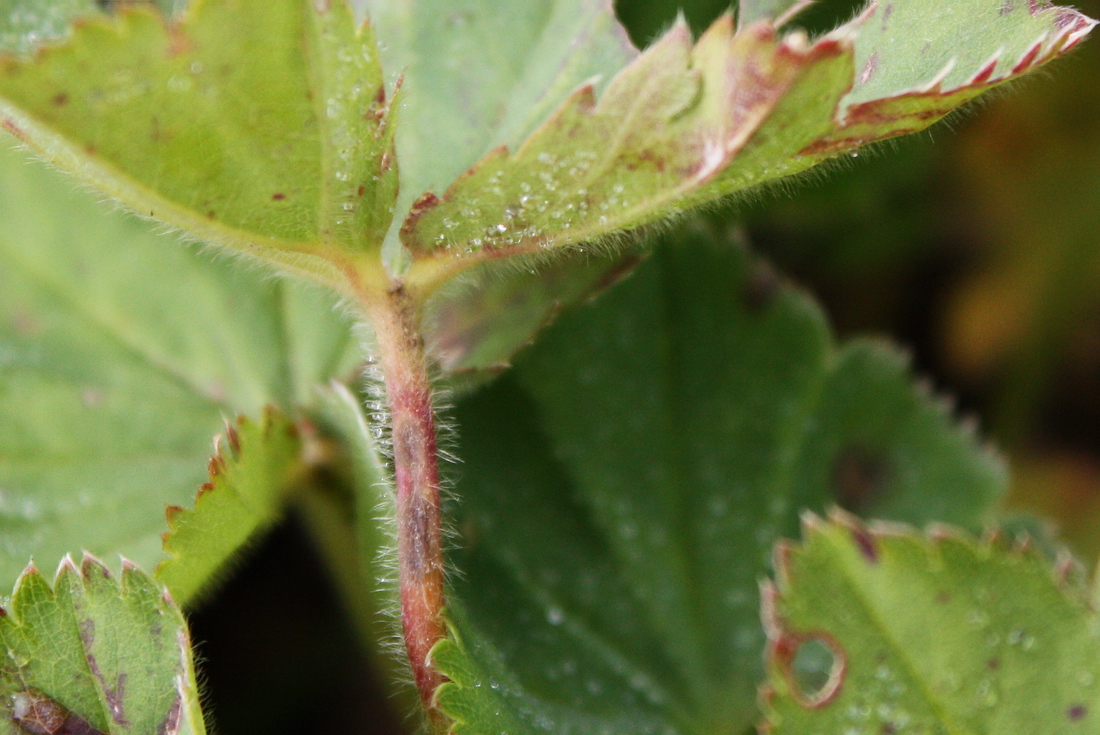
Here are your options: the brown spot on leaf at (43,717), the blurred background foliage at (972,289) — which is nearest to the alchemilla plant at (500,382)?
the brown spot on leaf at (43,717)

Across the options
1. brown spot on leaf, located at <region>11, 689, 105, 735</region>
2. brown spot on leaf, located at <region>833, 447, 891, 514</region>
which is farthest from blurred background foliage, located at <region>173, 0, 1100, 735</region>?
brown spot on leaf, located at <region>11, 689, 105, 735</region>

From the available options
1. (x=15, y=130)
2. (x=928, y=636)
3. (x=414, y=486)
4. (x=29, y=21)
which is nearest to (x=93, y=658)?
(x=414, y=486)

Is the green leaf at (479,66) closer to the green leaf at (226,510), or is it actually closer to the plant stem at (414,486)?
the plant stem at (414,486)

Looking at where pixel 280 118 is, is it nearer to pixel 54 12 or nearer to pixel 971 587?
pixel 54 12

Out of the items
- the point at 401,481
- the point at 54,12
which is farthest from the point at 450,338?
the point at 54,12

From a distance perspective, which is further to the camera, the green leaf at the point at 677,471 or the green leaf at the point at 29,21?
the green leaf at the point at 677,471

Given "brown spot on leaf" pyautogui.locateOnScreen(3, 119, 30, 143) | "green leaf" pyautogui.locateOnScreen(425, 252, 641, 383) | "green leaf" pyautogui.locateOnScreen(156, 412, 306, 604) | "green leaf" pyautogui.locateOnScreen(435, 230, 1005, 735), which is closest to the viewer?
"brown spot on leaf" pyautogui.locateOnScreen(3, 119, 30, 143)

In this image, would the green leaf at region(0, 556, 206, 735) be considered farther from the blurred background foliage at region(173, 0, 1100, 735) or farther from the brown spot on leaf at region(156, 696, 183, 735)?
the blurred background foliage at region(173, 0, 1100, 735)
